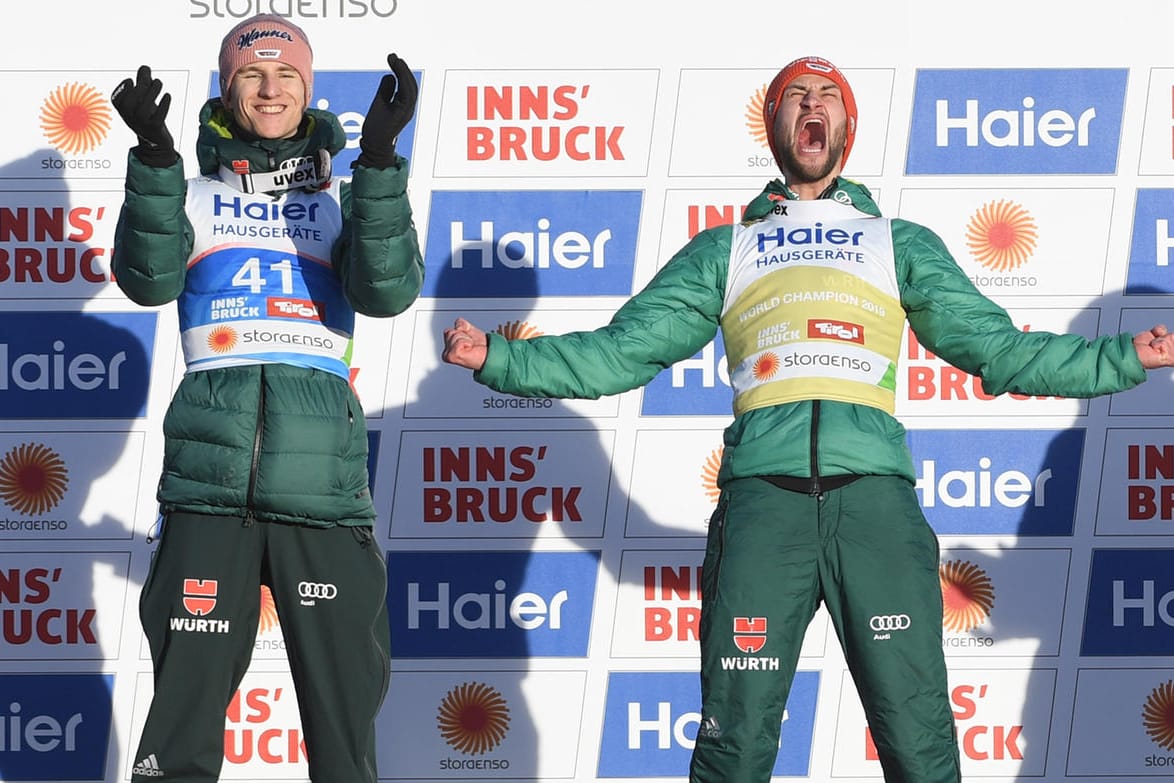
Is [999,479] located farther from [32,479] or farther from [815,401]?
[32,479]

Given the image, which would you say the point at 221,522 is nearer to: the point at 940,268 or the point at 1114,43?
the point at 940,268

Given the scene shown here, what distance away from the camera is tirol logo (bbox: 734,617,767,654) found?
9.43 ft

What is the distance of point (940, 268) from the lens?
3.06 m

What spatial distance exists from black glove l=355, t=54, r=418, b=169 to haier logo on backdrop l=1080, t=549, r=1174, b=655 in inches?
83.5

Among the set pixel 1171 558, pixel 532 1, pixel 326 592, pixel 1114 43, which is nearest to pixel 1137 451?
pixel 1171 558

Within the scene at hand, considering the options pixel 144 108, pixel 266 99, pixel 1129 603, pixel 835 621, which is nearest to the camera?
pixel 144 108

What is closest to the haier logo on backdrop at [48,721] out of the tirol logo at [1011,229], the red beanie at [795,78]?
the red beanie at [795,78]

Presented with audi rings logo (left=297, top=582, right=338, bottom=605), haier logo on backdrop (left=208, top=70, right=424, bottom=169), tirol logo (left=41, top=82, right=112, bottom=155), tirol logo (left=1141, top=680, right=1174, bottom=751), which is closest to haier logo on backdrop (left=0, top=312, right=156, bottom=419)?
tirol logo (left=41, top=82, right=112, bottom=155)

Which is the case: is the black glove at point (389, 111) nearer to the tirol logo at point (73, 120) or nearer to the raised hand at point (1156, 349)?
the raised hand at point (1156, 349)

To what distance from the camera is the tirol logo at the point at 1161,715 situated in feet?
13.3

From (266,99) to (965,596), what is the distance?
2.05 meters

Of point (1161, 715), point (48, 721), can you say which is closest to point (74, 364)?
point (48, 721)

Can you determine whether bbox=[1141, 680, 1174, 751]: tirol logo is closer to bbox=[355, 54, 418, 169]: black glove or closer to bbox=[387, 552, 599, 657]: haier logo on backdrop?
bbox=[387, 552, 599, 657]: haier logo on backdrop

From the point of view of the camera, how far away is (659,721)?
4082 millimetres
